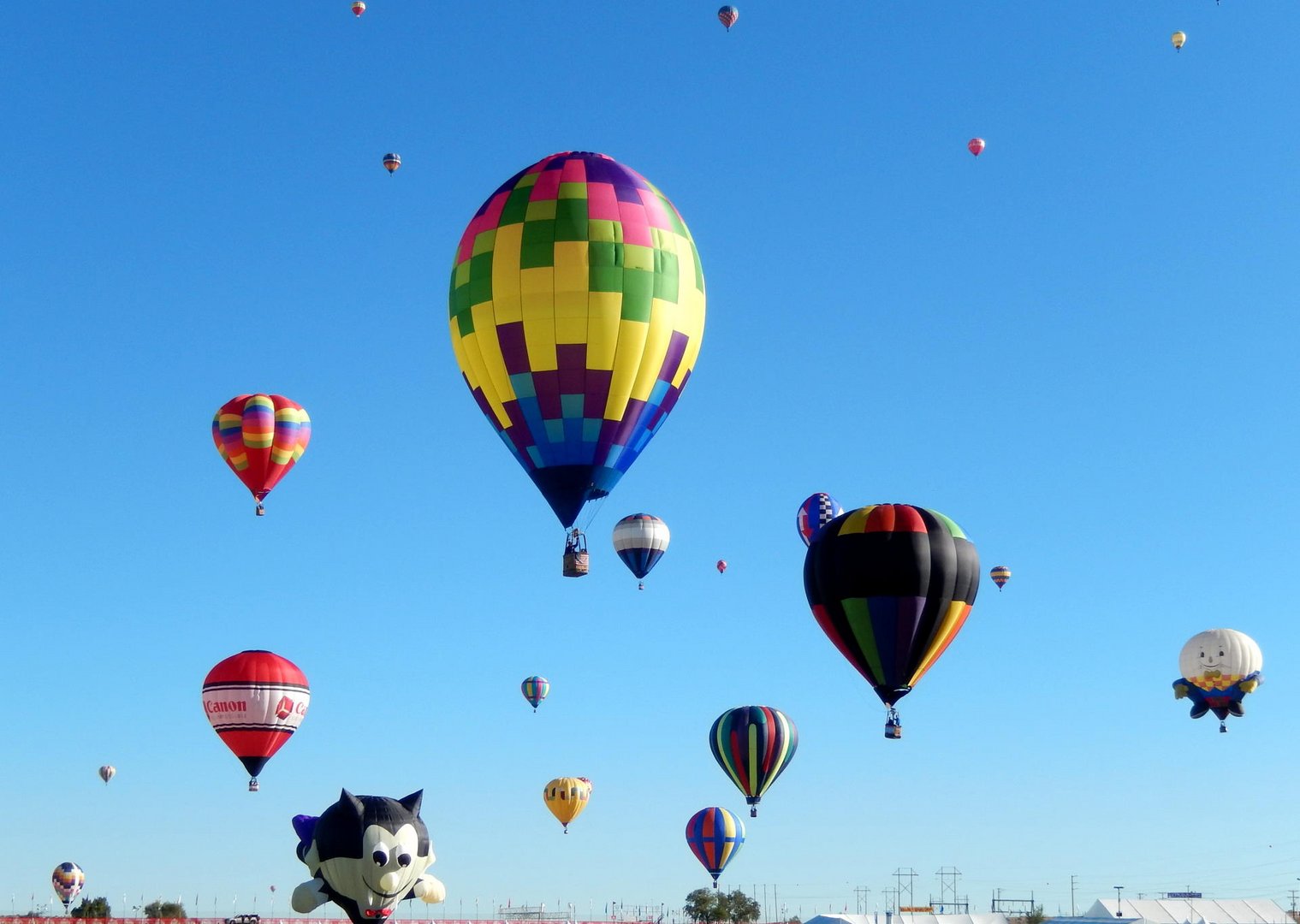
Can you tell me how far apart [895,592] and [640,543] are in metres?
26.0

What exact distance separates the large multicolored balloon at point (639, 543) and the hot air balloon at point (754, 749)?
6.52 meters

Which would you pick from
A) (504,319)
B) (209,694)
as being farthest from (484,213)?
(209,694)

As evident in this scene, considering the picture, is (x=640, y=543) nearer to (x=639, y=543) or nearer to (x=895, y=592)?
(x=639, y=543)

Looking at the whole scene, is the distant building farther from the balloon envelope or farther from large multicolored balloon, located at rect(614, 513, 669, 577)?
the balloon envelope

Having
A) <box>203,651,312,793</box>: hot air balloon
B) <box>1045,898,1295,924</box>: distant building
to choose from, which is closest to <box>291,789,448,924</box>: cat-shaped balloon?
<box>203,651,312,793</box>: hot air balloon

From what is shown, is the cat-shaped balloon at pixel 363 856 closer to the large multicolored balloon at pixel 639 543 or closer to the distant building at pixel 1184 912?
the large multicolored balloon at pixel 639 543

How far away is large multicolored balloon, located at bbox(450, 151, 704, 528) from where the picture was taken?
4181cm

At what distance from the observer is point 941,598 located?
42438mm

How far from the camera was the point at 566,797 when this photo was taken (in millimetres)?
76188

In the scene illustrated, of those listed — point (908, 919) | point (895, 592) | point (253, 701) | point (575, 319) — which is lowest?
point (908, 919)

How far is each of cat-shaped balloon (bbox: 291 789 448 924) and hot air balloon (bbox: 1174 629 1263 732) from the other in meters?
43.6

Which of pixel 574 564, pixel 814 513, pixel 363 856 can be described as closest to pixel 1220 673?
pixel 814 513

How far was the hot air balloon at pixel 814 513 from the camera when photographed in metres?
69.8

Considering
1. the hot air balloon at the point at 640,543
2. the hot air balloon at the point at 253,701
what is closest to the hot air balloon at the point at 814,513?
the hot air balloon at the point at 640,543
